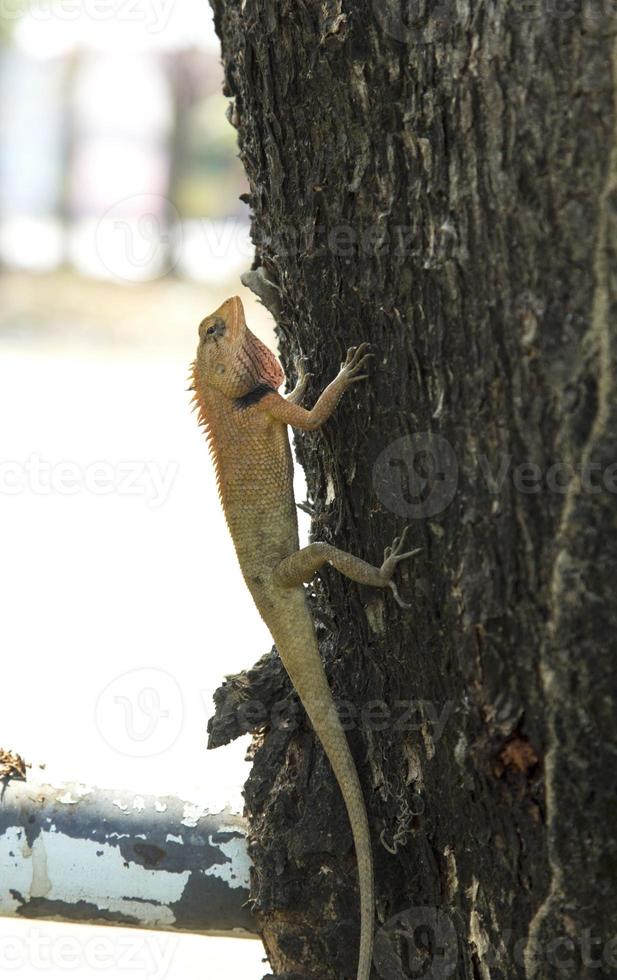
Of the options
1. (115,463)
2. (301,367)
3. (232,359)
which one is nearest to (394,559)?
(301,367)

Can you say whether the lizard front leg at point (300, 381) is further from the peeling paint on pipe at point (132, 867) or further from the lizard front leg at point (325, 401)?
the peeling paint on pipe at point (132, 867)

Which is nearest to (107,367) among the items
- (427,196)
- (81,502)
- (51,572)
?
(81,502)

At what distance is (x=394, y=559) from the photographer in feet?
9.09

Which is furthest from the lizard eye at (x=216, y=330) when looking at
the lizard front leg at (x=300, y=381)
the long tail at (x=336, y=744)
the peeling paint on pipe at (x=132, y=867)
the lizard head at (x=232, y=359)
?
the peeling paint on pipe at (x=132, y=867)

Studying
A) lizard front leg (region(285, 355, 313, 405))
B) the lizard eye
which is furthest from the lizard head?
lizard front leg (region(285, 355, 313, 405))

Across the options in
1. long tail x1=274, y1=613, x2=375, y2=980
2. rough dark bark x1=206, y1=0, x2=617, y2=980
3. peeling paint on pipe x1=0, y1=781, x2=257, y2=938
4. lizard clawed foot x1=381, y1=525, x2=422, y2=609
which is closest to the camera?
rough dark bark x1=206, y1=0, x2=617, y2=980

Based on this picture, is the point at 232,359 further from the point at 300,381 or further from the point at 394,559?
the point at 394,559

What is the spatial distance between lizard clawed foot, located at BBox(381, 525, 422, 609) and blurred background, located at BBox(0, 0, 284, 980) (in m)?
0.91

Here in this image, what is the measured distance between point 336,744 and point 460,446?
40.5 inches

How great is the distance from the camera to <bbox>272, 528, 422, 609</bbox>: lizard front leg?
280 centimetres

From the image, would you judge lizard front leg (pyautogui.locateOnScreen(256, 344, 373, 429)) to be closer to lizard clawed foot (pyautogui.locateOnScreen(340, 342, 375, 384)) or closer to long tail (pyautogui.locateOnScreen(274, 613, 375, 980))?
lizard clawed foot (pyautogui.locateOnScreen(340, 342, 375, 384))

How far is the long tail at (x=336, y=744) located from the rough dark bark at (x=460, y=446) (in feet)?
0.25

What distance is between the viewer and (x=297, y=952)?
304cm

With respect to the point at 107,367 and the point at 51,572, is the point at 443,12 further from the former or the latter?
the point at 107,367
